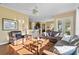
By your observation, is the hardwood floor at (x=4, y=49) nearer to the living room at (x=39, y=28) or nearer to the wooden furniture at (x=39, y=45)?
the living room at (x=39, y=28)

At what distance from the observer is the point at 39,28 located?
215 centimetres

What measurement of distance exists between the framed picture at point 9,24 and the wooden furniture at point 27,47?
0.30 m

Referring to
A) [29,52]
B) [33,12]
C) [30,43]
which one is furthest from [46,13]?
[29,52]

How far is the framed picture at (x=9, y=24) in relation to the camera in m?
2.10

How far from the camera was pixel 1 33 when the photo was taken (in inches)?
82.0

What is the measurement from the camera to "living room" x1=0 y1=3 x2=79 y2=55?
2.10 m

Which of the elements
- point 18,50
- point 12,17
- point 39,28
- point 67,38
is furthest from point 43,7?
point 18,50

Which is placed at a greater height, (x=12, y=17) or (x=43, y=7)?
(x=43, y=7)

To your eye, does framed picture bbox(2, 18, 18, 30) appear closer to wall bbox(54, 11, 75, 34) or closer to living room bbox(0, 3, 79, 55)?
living room bbox(0, 3, 79, 55)

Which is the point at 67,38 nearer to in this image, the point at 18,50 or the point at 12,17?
the point at 18,50

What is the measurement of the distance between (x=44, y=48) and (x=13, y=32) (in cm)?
58

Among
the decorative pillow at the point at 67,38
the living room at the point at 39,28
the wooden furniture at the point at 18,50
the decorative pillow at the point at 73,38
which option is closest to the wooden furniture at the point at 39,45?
the living room at the point at 39,28

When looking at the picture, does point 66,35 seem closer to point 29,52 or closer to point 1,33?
point 29,52

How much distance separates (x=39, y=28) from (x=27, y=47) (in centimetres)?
37
